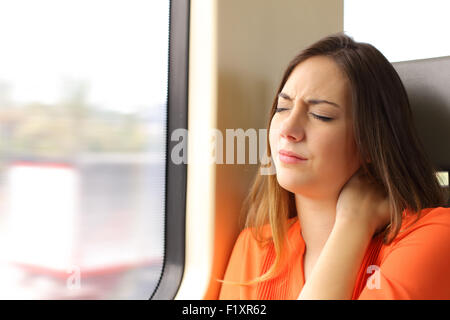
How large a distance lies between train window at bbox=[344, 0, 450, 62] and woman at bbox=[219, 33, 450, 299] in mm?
975

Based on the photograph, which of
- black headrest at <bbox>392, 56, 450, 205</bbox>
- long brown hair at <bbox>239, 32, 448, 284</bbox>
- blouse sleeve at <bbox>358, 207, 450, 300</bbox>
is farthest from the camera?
black headrest at <bbox>392, 56, 450, 205</bbox>

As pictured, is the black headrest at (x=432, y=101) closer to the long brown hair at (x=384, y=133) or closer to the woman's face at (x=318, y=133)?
the long brown hair at (x=384, y=133)

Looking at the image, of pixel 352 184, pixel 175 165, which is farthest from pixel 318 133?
pixel 175 165

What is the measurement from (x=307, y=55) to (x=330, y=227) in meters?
0.44

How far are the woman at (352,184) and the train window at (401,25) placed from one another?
98 cm

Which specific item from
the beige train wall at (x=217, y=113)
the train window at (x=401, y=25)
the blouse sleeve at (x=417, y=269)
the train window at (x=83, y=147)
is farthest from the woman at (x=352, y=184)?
the train window at (x=401, y=25)

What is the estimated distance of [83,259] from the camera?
3.38 feet

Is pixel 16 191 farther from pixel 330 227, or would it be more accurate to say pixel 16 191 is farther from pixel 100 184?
pixel 330 227

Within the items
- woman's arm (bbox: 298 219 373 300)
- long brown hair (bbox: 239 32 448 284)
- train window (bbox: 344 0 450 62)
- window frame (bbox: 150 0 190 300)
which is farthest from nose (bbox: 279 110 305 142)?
train window (bbox: 344 0 450 62)

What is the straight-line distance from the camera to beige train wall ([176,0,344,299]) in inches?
47.4

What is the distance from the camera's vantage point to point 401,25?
2014 mm

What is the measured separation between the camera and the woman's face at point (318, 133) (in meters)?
1.01

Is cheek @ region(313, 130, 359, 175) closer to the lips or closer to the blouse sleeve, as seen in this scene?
the lips

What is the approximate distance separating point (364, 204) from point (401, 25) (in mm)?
1303
